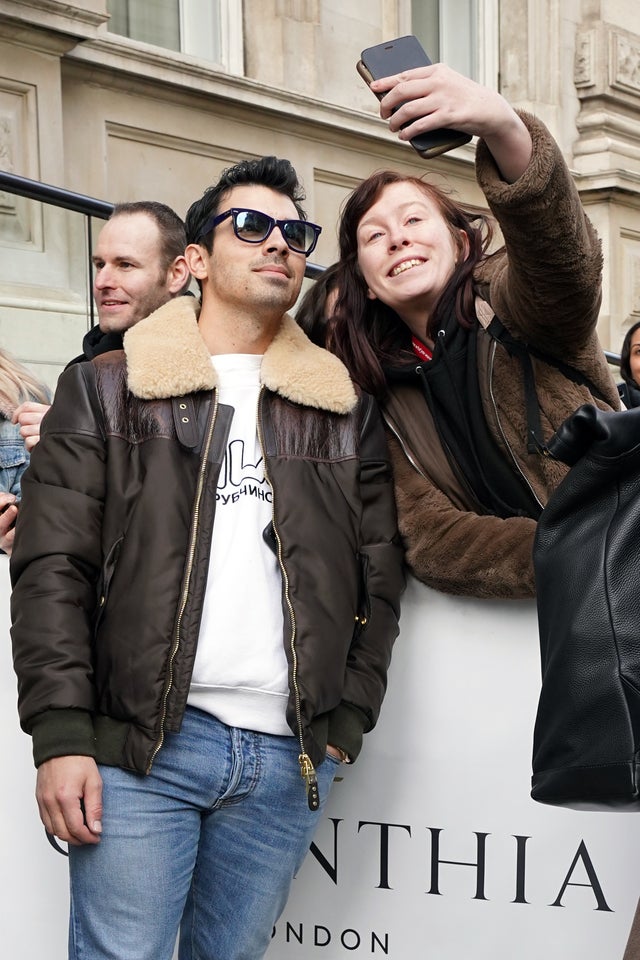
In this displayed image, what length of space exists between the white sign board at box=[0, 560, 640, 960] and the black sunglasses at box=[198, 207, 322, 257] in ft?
2.55

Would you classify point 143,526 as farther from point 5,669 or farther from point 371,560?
point 5,669

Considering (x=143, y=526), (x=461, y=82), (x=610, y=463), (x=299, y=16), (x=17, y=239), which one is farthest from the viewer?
(x=299, y=16)

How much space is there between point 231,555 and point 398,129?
0.86 meters

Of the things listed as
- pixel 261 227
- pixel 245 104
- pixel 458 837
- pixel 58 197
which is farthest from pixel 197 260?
pixel 245 104

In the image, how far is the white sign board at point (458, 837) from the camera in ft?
8.69

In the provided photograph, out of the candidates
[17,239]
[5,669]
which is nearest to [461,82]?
Answer: [5,669]

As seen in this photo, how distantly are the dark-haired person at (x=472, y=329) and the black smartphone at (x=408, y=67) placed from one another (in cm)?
4

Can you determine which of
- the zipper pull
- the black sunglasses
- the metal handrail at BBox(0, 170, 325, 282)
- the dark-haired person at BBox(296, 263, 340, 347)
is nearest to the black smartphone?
the black sunglasses

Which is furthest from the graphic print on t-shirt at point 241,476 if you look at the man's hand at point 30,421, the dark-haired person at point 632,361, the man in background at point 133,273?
the dark-haired person at point 632,361

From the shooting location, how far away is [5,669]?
9.95 feet

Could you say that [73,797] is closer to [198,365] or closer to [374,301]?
[198,365]

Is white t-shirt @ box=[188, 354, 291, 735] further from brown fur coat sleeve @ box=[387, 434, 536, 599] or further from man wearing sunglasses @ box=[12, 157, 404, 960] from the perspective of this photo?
brown fur coat sleeve @ box=[387, 434, 536, 599]

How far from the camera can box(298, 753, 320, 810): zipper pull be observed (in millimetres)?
2391

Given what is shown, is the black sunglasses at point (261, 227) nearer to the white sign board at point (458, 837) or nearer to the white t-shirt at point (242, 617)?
the white t-shirt at point (242, 617)
